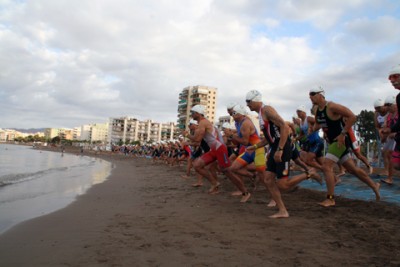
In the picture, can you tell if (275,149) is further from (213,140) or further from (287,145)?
(213,140)

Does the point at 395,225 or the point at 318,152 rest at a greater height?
the point at 318,152

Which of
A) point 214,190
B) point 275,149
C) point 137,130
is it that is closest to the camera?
point 275,149

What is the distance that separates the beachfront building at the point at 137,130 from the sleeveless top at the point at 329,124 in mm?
153728

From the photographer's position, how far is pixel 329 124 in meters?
5.33

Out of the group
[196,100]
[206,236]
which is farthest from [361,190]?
[196,100]

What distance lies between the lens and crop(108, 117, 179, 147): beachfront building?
160125 mm

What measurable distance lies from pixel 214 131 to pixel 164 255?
4631mm

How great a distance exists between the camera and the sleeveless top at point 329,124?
5.25 m

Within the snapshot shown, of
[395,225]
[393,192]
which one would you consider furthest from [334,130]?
[393,192]

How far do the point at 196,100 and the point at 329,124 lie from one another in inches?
4717

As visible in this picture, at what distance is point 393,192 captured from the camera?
645 cm

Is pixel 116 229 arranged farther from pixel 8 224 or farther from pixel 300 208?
pixel 300 208

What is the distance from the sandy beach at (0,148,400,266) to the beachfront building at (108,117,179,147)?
505ft

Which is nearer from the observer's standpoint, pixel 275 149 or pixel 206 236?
pixel 206 236
